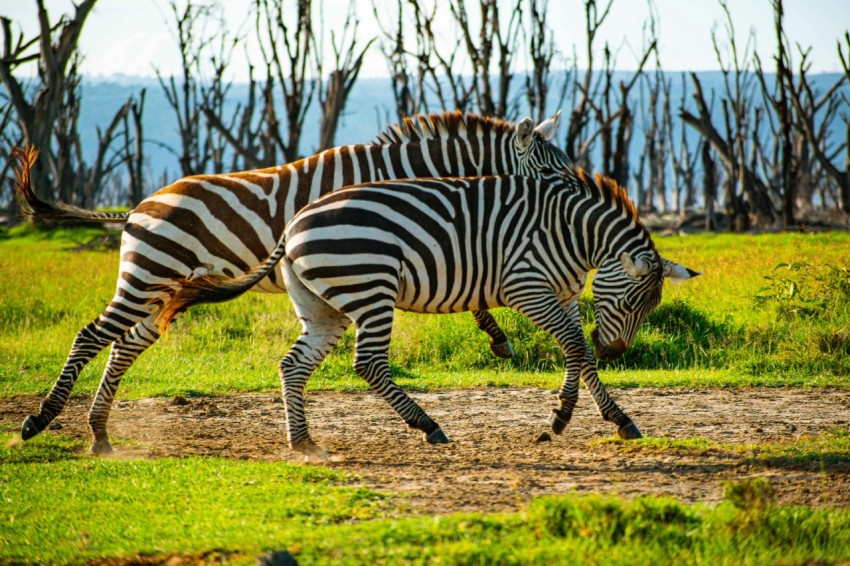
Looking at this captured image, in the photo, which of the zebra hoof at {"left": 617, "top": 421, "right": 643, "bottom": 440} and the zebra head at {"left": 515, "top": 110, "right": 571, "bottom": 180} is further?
the zebra head at {"left": 515, "top": 110, "right": 571, "bottom": 180}

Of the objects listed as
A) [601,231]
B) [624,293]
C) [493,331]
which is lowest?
[493,331]

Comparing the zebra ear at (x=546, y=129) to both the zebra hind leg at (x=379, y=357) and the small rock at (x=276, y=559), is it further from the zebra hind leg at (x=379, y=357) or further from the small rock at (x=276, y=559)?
the small rock at (x=276, y=559)

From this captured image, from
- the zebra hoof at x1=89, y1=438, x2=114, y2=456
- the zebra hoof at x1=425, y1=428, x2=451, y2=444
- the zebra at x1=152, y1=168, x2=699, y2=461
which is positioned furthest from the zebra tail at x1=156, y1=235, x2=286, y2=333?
the zebra hoof at x1=425, y1=428, x2=451, y2=444

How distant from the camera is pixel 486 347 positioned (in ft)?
34.4

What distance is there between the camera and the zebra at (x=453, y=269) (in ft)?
20.8

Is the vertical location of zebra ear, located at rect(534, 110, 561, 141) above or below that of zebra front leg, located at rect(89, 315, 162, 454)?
above

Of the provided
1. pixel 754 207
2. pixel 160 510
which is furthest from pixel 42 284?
pixel 754 207

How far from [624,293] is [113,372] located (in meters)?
3.92

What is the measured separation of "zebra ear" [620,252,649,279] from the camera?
21.9ft

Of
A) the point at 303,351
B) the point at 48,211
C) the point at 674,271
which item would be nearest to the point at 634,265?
the point at 674,271

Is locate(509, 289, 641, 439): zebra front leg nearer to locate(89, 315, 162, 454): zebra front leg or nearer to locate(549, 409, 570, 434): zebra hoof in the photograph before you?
locate(549, 409, 570, 434): zebra hoof

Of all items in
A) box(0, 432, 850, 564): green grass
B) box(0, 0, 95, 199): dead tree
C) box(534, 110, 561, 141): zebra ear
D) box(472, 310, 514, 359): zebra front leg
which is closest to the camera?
box(0, 432, 850, 564): green grass

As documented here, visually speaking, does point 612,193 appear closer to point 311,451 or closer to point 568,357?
point 568,357

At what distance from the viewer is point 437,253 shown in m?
6.62
